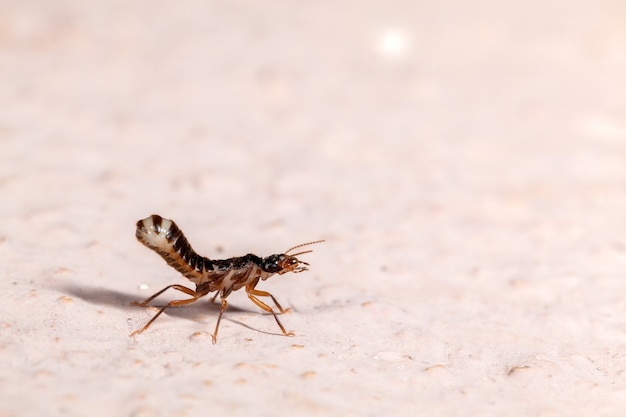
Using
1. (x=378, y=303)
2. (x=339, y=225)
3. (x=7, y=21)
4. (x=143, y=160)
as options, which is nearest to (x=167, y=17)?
(x=7, y=21)

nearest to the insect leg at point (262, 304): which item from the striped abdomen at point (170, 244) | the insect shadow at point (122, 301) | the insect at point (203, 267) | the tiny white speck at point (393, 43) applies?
the insect at point (203, 267)

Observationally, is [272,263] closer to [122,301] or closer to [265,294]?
[265,294]

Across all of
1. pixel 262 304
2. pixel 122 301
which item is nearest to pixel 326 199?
pixel 262 304

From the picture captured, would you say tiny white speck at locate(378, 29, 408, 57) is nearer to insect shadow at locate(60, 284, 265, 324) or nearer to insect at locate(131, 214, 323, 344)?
insect at locate(131, 214, 323, 344)

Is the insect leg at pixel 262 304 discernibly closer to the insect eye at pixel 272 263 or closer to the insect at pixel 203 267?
the insect at pixel 203 267

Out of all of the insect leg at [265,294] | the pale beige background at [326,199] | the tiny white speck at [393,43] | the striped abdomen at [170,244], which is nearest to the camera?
the pale beige background at [326,199]

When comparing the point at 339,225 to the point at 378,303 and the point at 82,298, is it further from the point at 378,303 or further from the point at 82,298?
the point at 82,298
